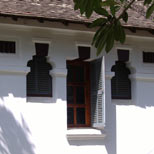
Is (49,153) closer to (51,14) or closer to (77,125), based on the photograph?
(77,125)

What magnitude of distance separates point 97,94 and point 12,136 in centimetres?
196

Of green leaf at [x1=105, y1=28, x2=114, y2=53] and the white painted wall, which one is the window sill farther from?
green leaf at [x1=105, y1=28, x2=114, y2=53]

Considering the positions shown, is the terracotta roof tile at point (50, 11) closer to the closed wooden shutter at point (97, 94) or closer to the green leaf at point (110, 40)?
the closed wooden shutter at point (97, 94)

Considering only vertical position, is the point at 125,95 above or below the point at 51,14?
below

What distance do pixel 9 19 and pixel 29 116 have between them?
1.88 meters

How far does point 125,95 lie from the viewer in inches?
410

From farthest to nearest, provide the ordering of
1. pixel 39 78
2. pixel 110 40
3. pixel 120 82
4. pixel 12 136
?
pixel 120 82 < pixel 39 78 < pixel 12 136 < pixel 110 40

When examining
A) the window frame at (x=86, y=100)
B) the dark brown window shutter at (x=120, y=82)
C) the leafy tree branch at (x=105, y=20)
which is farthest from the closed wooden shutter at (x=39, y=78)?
the leafy tree branch at (x=105, y=20)

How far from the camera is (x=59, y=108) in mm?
9484

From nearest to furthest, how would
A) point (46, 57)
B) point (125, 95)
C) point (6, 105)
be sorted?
1. point (6, 105)
2. point (46, 57)
3. point (125, 95)

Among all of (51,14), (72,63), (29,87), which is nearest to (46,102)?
(29,87)

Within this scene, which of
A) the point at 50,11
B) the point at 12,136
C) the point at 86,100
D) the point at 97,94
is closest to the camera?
the point at 12,136

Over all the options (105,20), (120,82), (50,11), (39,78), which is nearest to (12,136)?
(39,78)

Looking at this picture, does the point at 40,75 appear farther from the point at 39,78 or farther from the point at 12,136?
the point at 12,136
